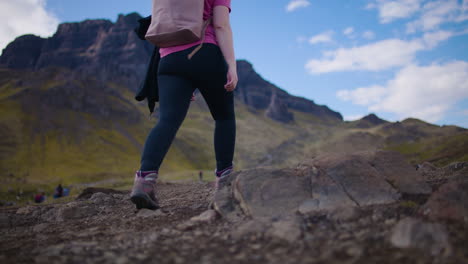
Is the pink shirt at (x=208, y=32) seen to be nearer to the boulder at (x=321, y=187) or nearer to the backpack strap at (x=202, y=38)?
the backpack strap at (x=202, y=38)

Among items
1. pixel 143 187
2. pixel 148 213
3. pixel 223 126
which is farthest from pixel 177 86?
pixel 148 213

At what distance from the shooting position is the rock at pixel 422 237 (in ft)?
7.04

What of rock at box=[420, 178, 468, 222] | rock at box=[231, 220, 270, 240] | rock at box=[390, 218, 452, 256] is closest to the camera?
rock at box=[390, 218, 452, 256]

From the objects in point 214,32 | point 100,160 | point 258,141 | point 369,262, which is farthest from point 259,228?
point 258,141

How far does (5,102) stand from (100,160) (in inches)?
1533

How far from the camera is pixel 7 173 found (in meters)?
70.8

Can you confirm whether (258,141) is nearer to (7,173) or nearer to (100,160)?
(100,160)

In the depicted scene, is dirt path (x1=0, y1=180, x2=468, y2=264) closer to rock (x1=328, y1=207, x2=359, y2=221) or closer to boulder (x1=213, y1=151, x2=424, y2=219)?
rock (x1=328, y1=207, x2=359, y2=221)

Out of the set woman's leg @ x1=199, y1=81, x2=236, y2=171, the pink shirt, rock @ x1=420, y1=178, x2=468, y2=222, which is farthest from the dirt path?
the pink shirt

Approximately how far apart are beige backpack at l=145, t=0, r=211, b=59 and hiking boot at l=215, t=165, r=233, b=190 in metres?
Answer: 1.87

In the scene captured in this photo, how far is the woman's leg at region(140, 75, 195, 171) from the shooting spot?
13.4 feet

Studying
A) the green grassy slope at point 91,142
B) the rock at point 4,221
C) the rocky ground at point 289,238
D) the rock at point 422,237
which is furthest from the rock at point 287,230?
the green grassy slope at point 91,142

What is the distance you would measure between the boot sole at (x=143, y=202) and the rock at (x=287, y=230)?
6.31ft

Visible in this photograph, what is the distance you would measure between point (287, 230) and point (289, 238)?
14 cm
